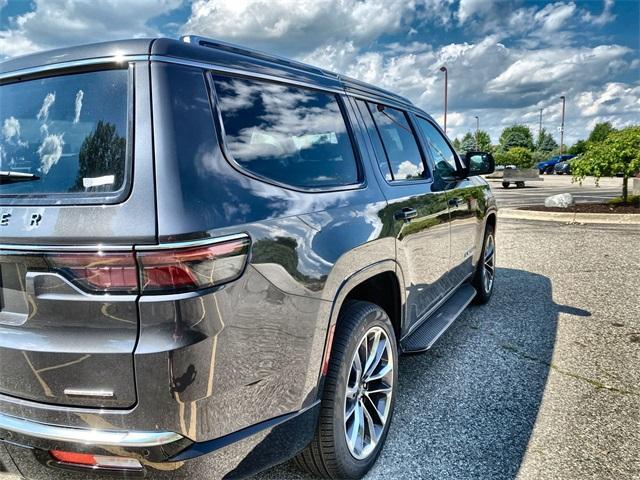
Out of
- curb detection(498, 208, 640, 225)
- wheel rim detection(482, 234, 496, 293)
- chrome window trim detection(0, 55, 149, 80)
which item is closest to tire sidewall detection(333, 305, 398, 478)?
chrome window trim detection(0, 55, 149, 80)

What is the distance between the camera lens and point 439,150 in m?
4.07

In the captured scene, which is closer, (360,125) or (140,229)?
(140,229)

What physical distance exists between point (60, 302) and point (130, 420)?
1.43ft

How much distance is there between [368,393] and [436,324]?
118 centimetres

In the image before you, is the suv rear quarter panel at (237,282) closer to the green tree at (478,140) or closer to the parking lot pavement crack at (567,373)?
the parking lot pavement crack at (567,373)

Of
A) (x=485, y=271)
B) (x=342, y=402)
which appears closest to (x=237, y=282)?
(x=342, y=402)

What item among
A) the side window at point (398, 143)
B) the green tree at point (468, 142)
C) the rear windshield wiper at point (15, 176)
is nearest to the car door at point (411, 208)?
the side window at point (398, 143)

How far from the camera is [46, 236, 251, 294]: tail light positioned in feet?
4.87

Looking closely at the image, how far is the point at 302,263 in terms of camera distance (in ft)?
6.16

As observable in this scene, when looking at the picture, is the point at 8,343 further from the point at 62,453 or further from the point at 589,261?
the point at 589,261

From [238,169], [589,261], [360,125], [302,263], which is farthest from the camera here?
[589,261]

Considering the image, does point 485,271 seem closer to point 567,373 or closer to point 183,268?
point 567,373

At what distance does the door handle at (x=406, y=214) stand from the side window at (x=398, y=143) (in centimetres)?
21

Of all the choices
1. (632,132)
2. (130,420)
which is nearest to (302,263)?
(130,420)
